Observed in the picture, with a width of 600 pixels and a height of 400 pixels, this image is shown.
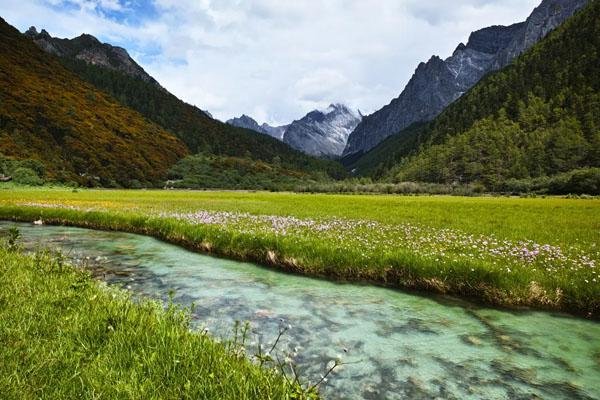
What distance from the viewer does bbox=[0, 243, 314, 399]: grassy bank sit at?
14.4 feet

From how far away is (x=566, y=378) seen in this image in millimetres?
7090

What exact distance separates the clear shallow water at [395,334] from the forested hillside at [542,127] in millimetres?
126871

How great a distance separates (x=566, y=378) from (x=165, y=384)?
6976 millimetres

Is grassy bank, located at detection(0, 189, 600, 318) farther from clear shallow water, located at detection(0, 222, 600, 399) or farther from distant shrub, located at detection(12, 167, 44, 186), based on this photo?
distant shrub, located at detection(12, 167, 44, 186)

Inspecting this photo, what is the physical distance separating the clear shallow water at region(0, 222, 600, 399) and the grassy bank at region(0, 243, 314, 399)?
6.97 ft

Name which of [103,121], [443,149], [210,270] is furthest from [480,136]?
[210,270]

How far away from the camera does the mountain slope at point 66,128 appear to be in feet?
280

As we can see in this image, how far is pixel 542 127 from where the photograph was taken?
156m

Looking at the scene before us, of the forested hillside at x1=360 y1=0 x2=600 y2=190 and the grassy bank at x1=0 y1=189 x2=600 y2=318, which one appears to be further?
the forested hillside at x1=360 y1=0 x2=600 y2=190

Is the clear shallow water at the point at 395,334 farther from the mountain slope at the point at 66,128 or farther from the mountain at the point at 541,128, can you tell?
the mountain at the point at 541,128

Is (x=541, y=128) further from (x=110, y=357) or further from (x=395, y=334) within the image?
(x=110, y=357)

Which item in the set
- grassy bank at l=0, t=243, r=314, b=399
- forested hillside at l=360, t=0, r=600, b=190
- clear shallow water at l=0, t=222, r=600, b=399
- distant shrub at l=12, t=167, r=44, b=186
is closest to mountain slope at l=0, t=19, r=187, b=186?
distant shrub at l=12, t=167, r=44, b=186

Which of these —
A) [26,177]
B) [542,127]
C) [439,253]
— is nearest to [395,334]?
[439,253]

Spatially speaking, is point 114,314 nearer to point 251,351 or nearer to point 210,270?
point 251,351
